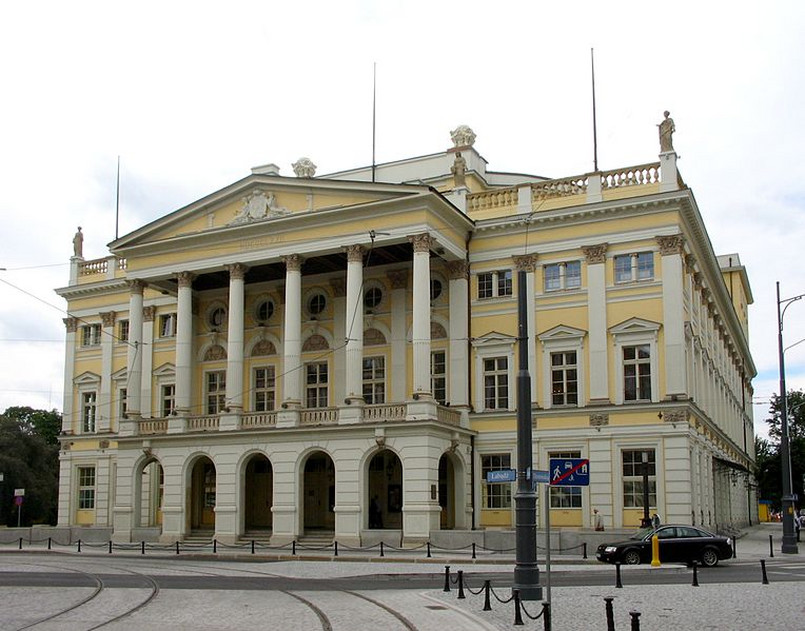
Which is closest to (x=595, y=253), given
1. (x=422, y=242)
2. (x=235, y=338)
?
(x=422, y=242)

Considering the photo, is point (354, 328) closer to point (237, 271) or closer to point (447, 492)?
point (237, 271)

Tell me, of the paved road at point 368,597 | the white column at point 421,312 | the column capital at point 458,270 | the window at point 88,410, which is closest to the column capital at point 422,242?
the white column at point 421,312

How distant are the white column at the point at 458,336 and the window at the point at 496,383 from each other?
0.88m

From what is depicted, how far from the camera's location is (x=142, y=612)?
18938mm

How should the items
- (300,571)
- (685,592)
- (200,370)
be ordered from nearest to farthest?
(685,592)
(300,571)
(200,370)

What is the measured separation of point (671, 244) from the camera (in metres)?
40.2

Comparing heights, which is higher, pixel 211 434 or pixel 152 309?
pixel 152 309

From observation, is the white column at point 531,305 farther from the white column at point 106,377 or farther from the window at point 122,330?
the white column at point 106,377

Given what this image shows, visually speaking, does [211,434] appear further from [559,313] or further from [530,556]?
[530,556]

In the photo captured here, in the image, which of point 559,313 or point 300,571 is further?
point 559,313

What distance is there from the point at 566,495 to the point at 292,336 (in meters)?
13.8

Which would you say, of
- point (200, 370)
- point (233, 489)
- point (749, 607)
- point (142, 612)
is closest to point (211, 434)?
point (233, 489)

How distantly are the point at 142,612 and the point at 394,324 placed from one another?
91.1ft

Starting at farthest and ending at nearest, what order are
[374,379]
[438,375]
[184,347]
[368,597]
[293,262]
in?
1. [184,347]
2. [374,379]
3. [438,375]
4. [293,262]
5. [368,597]
